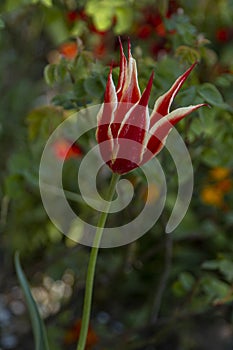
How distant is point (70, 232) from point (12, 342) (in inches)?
13.7

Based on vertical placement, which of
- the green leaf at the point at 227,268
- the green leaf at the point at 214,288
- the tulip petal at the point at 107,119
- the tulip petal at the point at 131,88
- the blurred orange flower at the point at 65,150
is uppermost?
the tulip petal at the point at 131,88

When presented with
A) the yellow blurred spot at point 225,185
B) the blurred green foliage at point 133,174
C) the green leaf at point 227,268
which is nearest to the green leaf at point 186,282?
the blurred green foliage at point 133,174

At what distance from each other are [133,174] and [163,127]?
47cm

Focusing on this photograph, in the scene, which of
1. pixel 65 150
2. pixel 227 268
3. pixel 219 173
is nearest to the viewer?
pixel 227 268

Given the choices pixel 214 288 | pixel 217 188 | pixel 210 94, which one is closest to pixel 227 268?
pixel 214 288

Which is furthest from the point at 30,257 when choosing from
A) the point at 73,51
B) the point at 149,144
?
the point at 149,144

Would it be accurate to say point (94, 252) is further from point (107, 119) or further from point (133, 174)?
point (133, 174)

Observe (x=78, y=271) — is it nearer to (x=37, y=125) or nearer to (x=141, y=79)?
(x=37, y=125)

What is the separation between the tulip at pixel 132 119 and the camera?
84 centimetres

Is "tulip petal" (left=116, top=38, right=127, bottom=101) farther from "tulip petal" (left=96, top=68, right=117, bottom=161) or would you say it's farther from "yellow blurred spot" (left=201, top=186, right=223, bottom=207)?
"yellow blurred spot" (left=201, top=186, right=223, bottom=207)

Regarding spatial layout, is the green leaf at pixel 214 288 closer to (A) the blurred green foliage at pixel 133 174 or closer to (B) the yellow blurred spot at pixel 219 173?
(A) the blurred green foliage at pixel 133 174

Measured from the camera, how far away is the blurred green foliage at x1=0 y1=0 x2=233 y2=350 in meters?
1.18

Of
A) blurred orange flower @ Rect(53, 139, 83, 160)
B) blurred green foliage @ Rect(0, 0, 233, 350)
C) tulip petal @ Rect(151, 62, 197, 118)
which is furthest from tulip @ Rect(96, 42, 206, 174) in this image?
blurred orange flower @ Rect(53, 139, 83, 160)

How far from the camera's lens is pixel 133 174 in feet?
4.30
